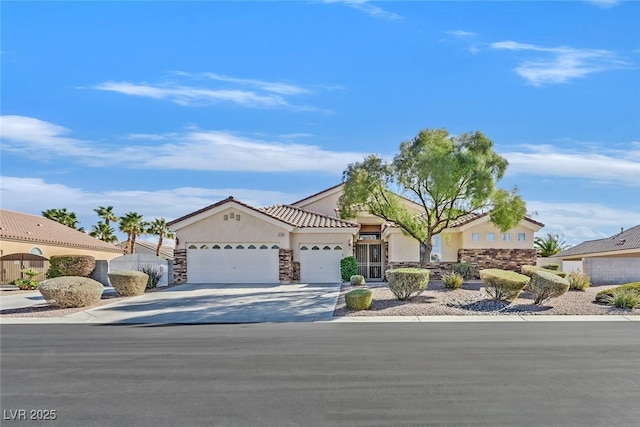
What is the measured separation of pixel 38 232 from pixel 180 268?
16117 millimetres

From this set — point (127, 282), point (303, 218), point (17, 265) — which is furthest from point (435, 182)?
point (17, 265)

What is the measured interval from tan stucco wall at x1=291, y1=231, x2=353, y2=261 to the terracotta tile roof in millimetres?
540

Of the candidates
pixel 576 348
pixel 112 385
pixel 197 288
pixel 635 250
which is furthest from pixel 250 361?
pixel 635 250

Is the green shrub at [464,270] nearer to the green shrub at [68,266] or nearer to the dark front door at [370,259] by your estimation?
the dark front door at [370,259]

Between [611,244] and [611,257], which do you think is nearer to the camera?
[611,257]

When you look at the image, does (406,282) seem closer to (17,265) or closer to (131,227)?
(17,265)

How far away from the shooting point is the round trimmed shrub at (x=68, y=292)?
21.6 metres

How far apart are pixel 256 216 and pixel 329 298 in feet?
32.1

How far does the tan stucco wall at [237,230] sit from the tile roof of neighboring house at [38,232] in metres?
14.3

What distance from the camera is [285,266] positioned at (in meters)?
32.2

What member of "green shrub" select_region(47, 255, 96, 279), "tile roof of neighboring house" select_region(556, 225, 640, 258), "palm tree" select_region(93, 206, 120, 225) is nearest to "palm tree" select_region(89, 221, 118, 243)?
"palm tree" select_region(93, 206, 120, 225)

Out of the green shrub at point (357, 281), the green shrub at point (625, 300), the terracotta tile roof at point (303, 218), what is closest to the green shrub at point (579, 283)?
the green shrub at point (625, 300)

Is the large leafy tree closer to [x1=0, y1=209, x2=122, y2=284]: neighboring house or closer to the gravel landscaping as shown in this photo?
the gravel landscaping

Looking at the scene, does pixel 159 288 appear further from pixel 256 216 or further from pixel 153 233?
pixel 153 233
